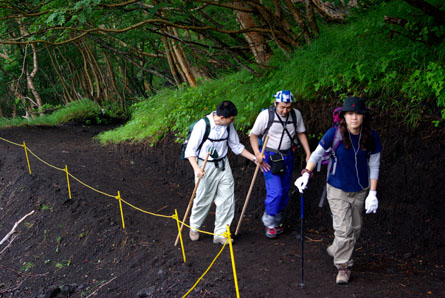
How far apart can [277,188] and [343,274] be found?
1.61 metres

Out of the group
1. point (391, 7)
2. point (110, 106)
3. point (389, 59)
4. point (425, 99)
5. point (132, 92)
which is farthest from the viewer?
point (132, 92)

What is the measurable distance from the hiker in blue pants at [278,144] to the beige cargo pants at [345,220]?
1.19 m

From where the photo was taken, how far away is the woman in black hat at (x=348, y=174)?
13.0 feet

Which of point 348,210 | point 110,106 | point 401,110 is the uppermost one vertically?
point 401,110

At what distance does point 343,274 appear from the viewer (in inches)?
159

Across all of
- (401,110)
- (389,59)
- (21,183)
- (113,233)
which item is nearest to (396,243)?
(401,110)

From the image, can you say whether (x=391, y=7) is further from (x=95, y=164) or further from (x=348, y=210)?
(x=95, y=164)

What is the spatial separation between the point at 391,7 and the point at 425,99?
1.92 metres

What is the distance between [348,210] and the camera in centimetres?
413

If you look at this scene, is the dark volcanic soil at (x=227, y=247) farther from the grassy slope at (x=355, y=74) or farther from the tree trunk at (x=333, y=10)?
the tree trunk at (x=333, y=10)

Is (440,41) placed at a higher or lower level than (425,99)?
higher

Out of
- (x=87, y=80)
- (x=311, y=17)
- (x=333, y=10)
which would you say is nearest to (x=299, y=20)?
(x=311, y=17)

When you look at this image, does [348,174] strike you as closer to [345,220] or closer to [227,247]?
[345,220]

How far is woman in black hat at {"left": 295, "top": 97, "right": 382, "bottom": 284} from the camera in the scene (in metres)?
3.95
